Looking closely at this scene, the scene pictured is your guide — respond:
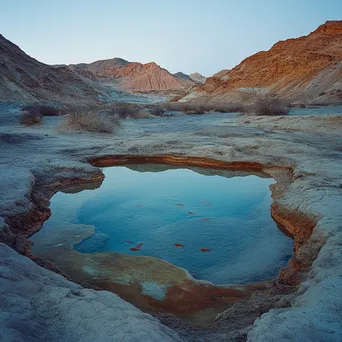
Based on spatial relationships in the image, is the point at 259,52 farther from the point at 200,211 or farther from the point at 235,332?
the point at 235,332

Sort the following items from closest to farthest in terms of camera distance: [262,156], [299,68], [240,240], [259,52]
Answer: [240,240]
[262,156]
[299,68]
[259,52]

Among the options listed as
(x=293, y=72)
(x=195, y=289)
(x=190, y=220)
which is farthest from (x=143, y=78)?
(x=195, y=289)

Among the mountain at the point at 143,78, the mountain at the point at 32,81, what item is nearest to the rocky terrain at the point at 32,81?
the mountain at the point at 32,81

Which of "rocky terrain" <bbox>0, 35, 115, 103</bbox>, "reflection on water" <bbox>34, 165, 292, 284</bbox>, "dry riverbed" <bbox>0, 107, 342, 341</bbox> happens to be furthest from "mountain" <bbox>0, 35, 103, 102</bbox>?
"reflection on water" <bbox>34, 165, 292, 284</bbox>

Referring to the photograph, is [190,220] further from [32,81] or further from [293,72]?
[293,72]

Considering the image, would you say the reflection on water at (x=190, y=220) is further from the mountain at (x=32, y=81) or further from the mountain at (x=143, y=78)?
the mountain at (x=143, y=78)

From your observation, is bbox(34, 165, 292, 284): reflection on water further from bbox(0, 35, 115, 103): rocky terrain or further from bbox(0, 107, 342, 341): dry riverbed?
bbox(0, 35, 115, 103): rocky terrain

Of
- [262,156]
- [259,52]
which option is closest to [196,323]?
[262,156]

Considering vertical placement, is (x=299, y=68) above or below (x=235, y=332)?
above
